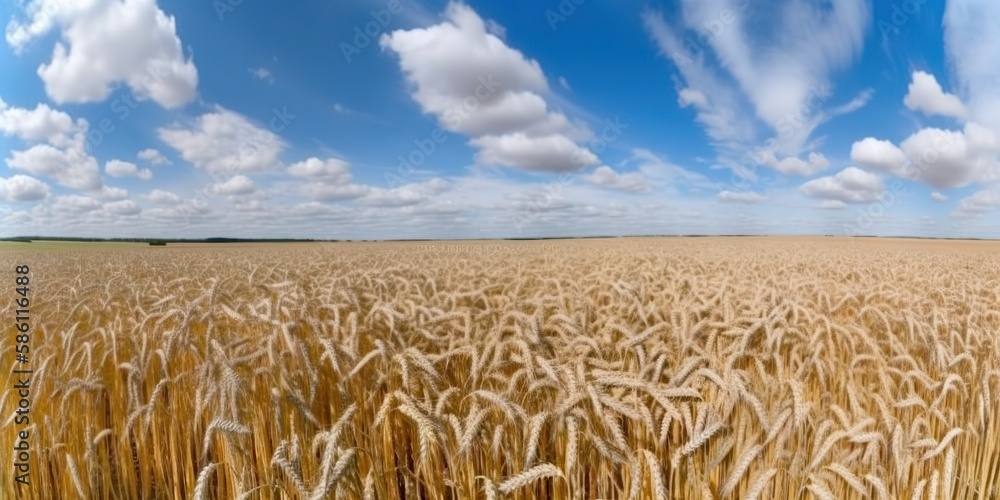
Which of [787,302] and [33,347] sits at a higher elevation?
[787,302]

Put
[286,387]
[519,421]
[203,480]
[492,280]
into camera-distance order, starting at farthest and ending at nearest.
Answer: [492,280] < [286,387] < [519,421] < [203,480]

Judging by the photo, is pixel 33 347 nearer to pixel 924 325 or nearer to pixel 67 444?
pixel 67 444

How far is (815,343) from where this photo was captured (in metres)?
3.73

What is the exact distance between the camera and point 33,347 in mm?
3939

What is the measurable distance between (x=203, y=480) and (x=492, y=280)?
18.3 ft

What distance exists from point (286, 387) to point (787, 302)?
412 centimetres

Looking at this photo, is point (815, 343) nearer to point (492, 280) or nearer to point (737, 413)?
Result: point (737, 413)

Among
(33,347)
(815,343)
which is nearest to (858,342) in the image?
(815,343)

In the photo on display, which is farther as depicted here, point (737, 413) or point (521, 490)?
point (737, 413)

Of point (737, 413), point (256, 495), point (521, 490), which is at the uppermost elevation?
point (737, 413)

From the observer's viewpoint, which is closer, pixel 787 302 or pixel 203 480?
pixel 203 480

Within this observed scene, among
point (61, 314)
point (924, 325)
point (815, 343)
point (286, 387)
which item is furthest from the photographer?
point (61, 314)

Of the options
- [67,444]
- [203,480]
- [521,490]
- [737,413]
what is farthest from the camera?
[67,444]

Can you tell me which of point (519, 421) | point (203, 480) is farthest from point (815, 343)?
point (203, 480)
